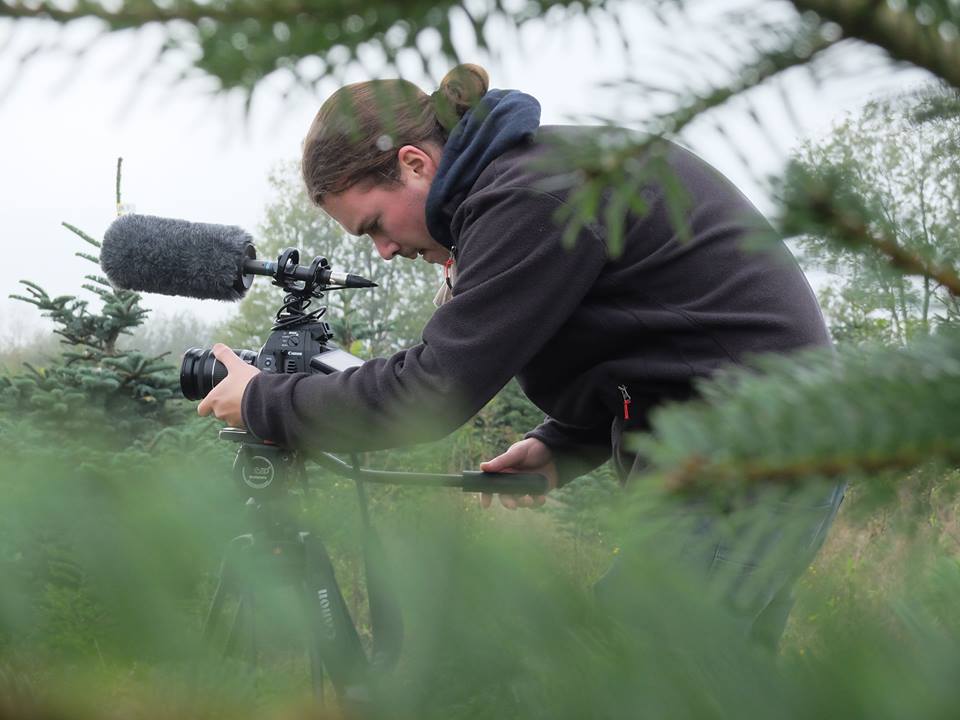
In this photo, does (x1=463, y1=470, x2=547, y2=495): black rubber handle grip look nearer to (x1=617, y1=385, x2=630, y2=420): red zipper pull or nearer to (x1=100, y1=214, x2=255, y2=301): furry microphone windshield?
(x1=617, y1=385, x2=630, y2=420): red zipper pull

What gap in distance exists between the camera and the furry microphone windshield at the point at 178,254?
2145mm

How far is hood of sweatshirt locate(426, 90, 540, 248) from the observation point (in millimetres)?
1562

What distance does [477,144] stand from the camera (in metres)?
1.62

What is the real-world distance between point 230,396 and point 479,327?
1.84 ft

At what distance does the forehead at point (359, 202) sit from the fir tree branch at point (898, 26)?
165 cm

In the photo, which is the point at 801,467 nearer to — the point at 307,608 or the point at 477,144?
the point at 307,608

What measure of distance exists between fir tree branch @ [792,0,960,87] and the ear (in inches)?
61.7

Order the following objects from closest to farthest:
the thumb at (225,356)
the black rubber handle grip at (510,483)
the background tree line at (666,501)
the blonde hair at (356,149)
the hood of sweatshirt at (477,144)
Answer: the background tree line at (666,501), the black rubber handle grip at (510,483), the hood of sweatshirt at (477,144), the blonde hair at (356,149), the thumb at (225,356)

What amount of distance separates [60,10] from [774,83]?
0.23 m

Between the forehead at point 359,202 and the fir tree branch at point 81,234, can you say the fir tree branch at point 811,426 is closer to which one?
Result: the forehead at point 359,202

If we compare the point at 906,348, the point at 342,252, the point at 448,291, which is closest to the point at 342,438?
the point at 448,291

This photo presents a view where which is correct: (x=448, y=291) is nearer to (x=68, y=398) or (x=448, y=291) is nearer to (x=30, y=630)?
(x=30, y=630)

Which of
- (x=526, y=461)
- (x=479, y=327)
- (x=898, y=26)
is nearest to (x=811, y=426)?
(x=898, y=26)

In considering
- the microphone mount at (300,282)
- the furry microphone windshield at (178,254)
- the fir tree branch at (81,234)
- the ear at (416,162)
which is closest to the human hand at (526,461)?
the microphone mount at (300,282)
